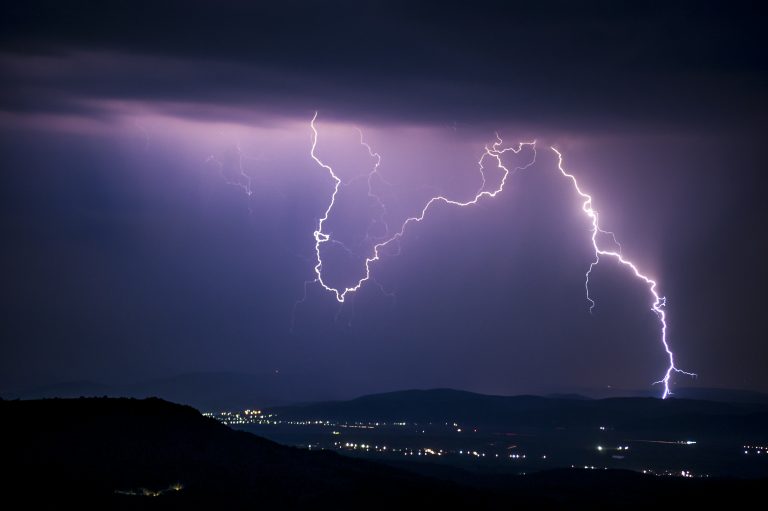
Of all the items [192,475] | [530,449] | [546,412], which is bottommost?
[192,475]

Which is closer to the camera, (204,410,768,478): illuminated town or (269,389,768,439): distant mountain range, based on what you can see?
(204,410,768,478): illuminated town

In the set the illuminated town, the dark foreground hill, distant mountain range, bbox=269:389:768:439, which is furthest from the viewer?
distant mountain range, bbox=269:389:768:439

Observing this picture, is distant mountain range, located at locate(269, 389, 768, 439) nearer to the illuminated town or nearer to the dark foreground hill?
the illuminated town

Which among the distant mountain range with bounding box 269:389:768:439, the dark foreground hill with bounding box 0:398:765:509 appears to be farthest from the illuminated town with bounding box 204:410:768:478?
the dark foreground hill with bounding box 0:398:765:509

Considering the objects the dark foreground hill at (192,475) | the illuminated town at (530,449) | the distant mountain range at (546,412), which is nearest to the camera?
the dark foreground hill at (192,475)

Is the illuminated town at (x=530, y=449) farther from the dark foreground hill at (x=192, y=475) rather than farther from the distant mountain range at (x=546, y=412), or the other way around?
the dark foreground hill at (x=192, y=475)

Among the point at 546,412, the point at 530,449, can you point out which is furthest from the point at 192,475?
the point at 546,412

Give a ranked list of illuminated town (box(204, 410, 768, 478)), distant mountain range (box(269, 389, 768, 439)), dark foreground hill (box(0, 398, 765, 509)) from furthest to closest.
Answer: distant mountain range (box(269, 389, 768, 439)) < illuminated town (box(204, 410, 768, 478)) < dark foreground hill (box(0, 398, 765, 509))

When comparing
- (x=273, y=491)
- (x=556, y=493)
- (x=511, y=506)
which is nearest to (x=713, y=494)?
(x=556, y=493)

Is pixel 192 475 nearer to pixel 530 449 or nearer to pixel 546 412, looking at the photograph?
pixel 530 449

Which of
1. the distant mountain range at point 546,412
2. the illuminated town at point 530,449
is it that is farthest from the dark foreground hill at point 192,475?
the distant mountain range at point 546,412
